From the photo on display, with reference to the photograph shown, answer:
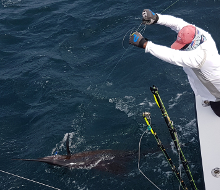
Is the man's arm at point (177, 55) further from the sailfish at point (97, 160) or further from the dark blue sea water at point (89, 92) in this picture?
the sailfish at point (97, 160)

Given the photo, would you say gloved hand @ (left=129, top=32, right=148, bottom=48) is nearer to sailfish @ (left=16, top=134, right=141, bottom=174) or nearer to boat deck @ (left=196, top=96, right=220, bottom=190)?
boat deck @ (left=196, top=96, right=220, bottom=190)

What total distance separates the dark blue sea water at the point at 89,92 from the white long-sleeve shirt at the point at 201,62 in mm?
2407

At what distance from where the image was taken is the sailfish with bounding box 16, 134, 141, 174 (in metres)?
7.82

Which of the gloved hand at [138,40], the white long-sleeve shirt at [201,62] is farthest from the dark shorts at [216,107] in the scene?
the gloved hand at [138,40]

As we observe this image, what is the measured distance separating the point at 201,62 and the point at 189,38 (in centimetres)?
50

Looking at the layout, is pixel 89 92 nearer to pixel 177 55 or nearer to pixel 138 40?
pixel 138 40

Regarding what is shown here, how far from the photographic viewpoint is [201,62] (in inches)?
197

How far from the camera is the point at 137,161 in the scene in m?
7.82

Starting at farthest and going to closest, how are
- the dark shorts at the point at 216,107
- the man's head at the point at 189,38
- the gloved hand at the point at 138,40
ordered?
the dark shorts at the point at 216,107 → the man's head at the point at 189,38 → the gloved hand at the point at 138,40

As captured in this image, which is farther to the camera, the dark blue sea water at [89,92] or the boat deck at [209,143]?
the dark blue sea water at [89,92]

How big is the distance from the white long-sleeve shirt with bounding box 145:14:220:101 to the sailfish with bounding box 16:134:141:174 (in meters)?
3.16

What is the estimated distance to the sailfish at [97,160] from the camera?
25.7 feet

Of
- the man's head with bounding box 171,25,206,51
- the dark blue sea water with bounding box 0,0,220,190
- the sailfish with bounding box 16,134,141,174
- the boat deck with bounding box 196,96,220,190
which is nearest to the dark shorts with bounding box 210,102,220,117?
the boat deck with bounding box 196,96,220,190

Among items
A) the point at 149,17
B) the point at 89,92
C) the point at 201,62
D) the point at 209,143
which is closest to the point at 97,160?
the point at 89,92
